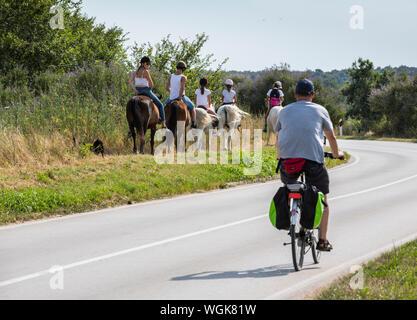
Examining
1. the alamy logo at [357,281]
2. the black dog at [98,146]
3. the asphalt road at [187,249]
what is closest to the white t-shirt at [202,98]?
the black dog at [98,146]

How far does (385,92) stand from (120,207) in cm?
3393

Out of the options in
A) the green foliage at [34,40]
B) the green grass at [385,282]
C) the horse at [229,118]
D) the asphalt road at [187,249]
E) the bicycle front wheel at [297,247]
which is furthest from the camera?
the green foliage at [34,40]

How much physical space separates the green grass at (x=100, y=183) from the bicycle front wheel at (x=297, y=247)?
5.41 meters

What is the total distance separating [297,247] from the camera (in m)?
7.23

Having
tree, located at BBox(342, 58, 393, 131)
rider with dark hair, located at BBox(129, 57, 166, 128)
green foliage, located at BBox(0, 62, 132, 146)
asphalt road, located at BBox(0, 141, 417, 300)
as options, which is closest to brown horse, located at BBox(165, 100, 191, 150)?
rider with dark hair, located at BBox(129, 57, 166, 128)

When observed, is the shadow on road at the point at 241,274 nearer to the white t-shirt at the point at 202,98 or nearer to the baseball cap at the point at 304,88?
the baseball cap at the point at 304,88

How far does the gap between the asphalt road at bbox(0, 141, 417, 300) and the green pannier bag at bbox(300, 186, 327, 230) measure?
59 cm

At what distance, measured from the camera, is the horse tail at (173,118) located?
60.6 ft

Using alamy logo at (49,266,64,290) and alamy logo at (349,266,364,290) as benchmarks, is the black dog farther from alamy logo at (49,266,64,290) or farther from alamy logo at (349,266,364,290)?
alamy logo at (349,266,364,290)

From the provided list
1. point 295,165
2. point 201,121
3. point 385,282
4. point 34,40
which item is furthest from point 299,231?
A: point 34,40

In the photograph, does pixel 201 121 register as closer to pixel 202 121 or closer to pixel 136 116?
pixel 202 121

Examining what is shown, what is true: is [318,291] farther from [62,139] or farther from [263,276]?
[62,139]

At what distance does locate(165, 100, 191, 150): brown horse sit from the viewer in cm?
1852
